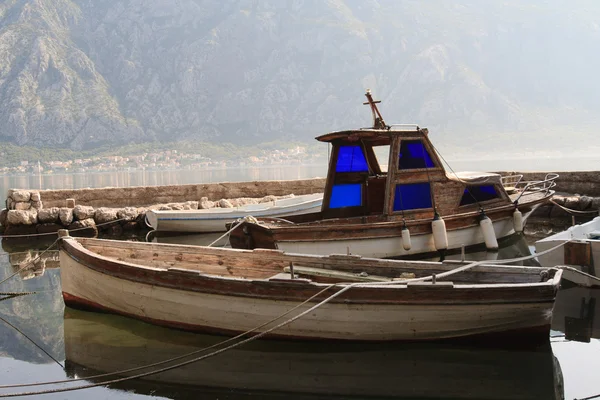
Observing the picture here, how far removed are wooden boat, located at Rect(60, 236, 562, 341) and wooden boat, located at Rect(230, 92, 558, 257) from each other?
2250 millimetres

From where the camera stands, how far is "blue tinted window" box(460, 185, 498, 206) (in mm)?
11758

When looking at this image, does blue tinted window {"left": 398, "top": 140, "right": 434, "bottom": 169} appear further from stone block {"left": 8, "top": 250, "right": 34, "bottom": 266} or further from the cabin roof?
stone block {"left": 8, "top": 250, "right": 34, "bottom": 266}

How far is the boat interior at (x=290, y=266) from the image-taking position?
6.93 metres

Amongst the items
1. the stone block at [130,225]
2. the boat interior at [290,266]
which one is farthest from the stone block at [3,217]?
the boat interior at [290,266]

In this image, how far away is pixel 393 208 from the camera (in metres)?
10.8

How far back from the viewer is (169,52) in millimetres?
165000

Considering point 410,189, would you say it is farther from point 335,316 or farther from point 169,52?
point 169,52

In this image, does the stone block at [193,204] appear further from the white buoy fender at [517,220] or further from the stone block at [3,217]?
the white buoy fender at [517,220]

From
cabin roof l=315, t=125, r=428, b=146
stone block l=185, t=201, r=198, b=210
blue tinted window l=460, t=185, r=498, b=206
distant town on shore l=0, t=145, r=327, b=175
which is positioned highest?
distant town on shore l=0, t=145, r=327, b=175

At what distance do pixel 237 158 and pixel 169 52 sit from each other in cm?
4281

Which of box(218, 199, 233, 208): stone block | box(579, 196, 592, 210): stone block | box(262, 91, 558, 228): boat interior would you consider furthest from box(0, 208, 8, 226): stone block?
box(579, 196, 592, 210): stone block

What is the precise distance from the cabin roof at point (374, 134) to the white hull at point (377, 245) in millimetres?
2057

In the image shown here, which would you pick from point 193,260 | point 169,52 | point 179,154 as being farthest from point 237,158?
point 193,260

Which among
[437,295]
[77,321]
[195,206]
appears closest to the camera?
[437,295]
